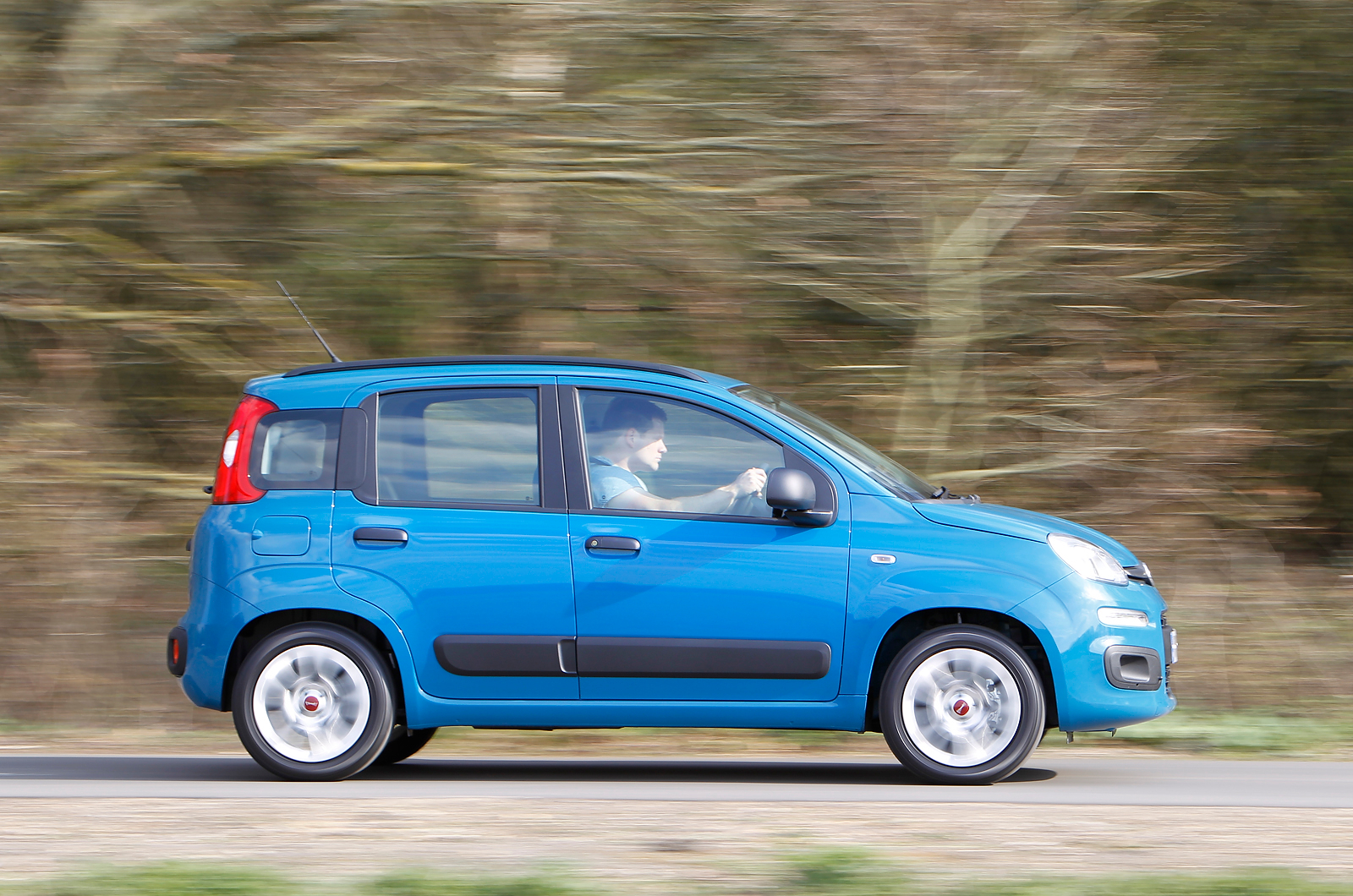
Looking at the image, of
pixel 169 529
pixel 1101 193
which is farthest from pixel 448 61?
pixel 1101 193

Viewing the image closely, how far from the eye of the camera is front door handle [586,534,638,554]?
6.48 meters

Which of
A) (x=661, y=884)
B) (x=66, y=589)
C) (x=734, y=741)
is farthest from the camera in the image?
(x=66, y=589)

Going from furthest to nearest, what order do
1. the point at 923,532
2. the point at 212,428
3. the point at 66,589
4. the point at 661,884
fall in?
1. the point at 212,428
2. the point at 66,589
3. the point at 923,532
4. the point at 661,884

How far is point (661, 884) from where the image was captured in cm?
451

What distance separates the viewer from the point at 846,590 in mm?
6406

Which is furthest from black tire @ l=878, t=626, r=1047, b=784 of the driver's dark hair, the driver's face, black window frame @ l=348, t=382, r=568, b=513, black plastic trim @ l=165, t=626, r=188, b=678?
black plastic trim @ l=165, t=626, r=188, b=678

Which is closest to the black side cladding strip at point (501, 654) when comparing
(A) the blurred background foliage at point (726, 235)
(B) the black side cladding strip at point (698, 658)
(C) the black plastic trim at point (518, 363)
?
(B) the black side cladding strip at point (698, 658)

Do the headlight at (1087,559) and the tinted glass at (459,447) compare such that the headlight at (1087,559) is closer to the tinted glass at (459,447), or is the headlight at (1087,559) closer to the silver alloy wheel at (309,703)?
the tinted glass at (459,447)

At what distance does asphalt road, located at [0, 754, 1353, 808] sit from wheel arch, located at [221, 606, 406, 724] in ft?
1.27

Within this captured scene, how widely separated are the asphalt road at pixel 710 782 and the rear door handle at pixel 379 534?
40.5 inches

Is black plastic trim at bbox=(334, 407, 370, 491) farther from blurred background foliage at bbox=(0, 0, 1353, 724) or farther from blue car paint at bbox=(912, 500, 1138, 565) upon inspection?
blurred background foliage at bbox=(0, 0, 1353, 724)

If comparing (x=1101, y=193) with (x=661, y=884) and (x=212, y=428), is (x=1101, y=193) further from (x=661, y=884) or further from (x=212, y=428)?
(x=661, y=884)

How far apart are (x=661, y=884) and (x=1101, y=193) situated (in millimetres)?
7685

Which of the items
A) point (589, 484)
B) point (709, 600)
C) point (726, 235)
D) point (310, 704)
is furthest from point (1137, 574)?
point (726, 235)
